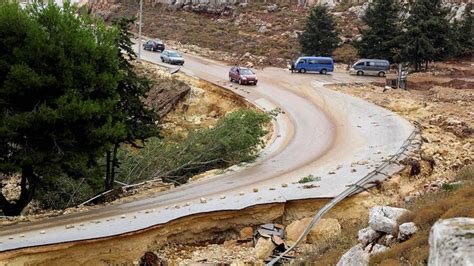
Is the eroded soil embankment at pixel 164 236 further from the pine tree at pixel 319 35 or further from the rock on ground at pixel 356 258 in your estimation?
the pine tree at pixel 319 35

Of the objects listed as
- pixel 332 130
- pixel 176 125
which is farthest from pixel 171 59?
pixel 332 130


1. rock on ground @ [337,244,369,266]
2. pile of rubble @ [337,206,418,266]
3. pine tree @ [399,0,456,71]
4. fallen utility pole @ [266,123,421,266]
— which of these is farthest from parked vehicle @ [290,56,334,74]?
rock on ground @ [337,244,369,266]

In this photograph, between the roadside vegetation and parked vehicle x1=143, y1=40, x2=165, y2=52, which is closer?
the roadside vegetation

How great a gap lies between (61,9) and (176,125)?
20437 millimetres

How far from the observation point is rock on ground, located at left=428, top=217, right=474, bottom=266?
5.60 m

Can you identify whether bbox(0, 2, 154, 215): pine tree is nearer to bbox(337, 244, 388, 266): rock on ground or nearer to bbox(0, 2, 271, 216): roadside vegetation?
bbox(0, 2, 271, 216): roadside vegetation

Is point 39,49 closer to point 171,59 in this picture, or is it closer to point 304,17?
point 171,59

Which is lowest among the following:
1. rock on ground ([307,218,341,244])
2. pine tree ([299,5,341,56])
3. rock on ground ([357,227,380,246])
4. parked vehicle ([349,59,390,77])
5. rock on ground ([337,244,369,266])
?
rock on ground ([307,218,341,244])

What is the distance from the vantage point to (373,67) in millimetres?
50219

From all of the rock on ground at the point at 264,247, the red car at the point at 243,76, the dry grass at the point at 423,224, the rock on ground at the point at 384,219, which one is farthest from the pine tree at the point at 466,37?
the rock on ground at the point at 384,219

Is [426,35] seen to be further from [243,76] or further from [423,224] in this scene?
[423,224]

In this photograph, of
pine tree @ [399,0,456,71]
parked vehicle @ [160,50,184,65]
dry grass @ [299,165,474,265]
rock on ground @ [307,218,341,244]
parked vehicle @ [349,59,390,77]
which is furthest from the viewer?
parked vehicle @ [160,50,184,65]

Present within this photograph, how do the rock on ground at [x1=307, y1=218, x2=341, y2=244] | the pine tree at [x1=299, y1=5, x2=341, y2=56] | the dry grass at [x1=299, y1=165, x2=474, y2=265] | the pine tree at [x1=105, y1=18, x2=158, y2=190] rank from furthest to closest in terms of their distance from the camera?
the pine tree at [x1=299, y1=5, x2=341, y2=56] → the pine tree at [x1=105, y1=18, x2=158, y2=190] → the rock on ground at [x1=307, y1=218, x2=341, y2=244] → the dry grass at [x1=299, y1=165, x2=474, y2=265]

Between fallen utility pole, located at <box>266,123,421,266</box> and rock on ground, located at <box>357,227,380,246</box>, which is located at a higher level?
rock on ground, located at <box>357,227,380,246</box>
